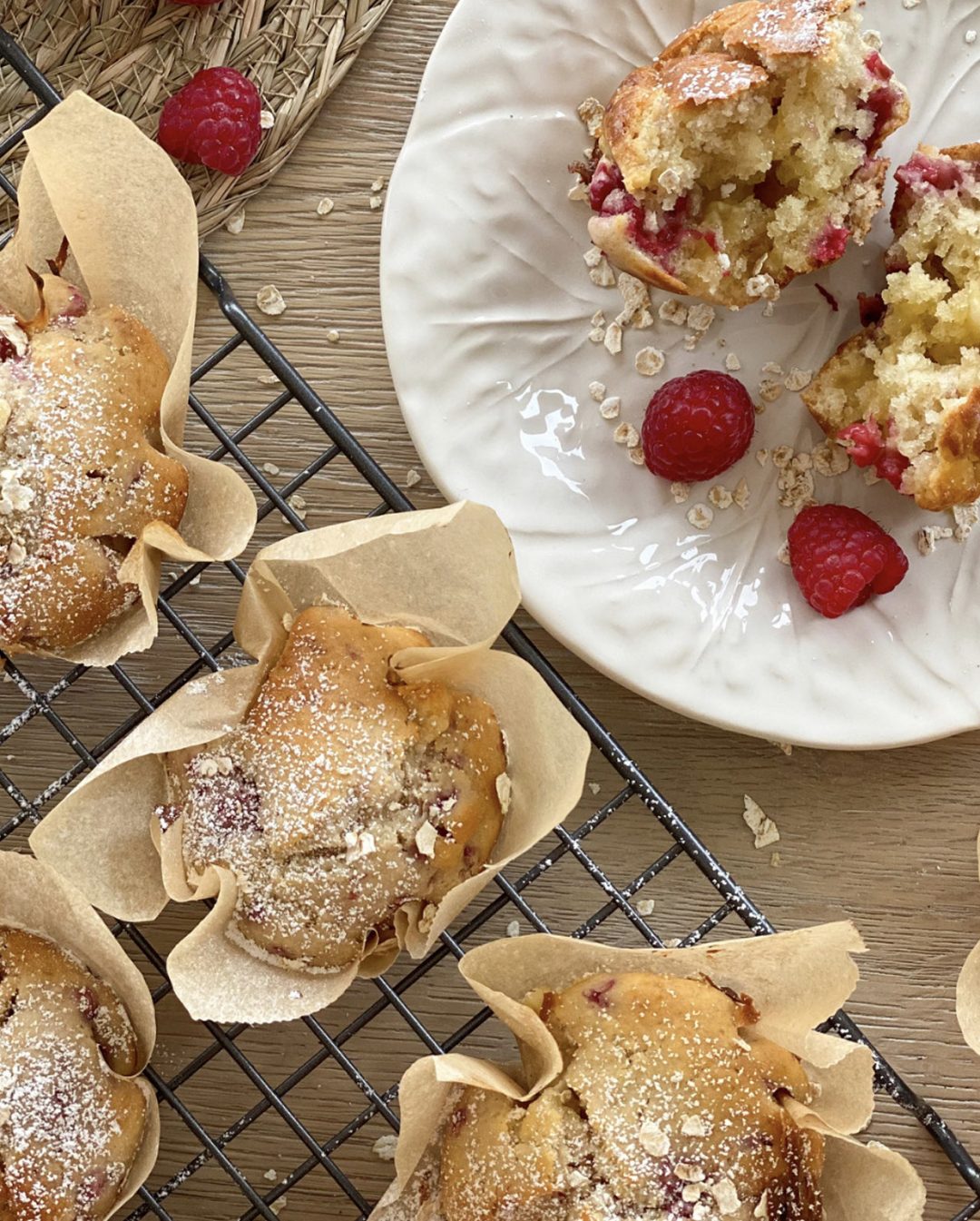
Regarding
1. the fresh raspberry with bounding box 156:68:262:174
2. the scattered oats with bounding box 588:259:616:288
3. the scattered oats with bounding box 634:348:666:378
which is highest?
the fresh raspberry with bounding box 156:68:262:174

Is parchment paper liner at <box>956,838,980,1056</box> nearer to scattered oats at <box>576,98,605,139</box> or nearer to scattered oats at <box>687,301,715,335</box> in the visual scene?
scattered oats at <box>687,301,715,335</box>

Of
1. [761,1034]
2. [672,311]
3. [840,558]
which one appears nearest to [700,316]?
[672,311]

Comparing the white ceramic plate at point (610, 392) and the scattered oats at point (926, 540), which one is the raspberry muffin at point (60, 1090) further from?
the scattered oats at point (926, 540)

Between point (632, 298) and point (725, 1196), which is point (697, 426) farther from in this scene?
point (725, 1196)

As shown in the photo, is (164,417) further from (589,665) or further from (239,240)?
(589,665)

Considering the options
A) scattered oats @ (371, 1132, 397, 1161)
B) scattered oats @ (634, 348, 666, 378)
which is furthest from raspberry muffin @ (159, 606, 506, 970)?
scattered oats @ (634, 348, 666, 378)
